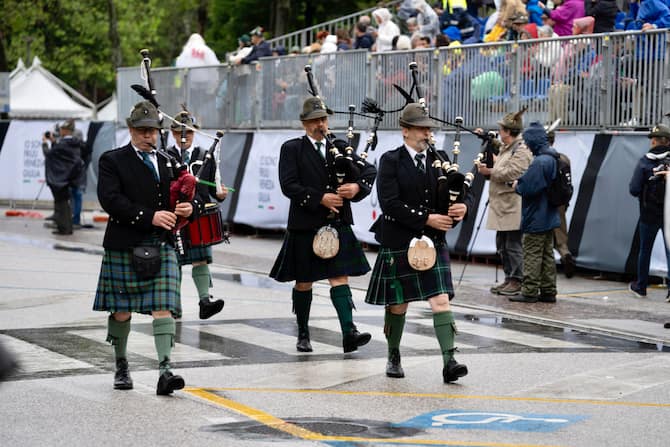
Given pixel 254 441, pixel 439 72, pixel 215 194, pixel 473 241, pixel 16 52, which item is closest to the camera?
pixel 254 441

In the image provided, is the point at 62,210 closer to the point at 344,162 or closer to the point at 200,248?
the point at 200,248

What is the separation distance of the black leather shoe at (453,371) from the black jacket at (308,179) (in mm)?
1776

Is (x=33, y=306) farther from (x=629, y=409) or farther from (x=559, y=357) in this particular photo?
(x=629, y=409)

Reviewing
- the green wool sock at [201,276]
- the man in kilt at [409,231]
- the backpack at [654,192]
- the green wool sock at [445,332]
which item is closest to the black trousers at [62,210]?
the green wool sock at [201,276]

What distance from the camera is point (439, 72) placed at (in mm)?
17625

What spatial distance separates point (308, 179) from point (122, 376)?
237 cm

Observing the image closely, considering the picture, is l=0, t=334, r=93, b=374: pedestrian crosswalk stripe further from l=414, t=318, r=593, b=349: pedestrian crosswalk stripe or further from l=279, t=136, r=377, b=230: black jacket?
l=414, t=318, r=593, b=349: pedestrian crosswalk stripe

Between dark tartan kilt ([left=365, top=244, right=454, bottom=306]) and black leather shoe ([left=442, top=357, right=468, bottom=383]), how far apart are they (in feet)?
1.64

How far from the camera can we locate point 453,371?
27.6 ft

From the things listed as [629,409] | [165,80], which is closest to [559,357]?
[629,409]

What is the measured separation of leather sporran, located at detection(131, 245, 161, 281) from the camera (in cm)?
802

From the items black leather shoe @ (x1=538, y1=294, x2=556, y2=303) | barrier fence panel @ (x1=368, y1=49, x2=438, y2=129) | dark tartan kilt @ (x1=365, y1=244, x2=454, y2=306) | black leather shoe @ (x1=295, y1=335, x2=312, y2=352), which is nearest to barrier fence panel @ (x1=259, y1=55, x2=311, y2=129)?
barrier fence panel @ (x1=368, y1=49, x2=438, y2=129)

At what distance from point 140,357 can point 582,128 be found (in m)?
8.02

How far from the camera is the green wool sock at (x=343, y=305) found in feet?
31.4
